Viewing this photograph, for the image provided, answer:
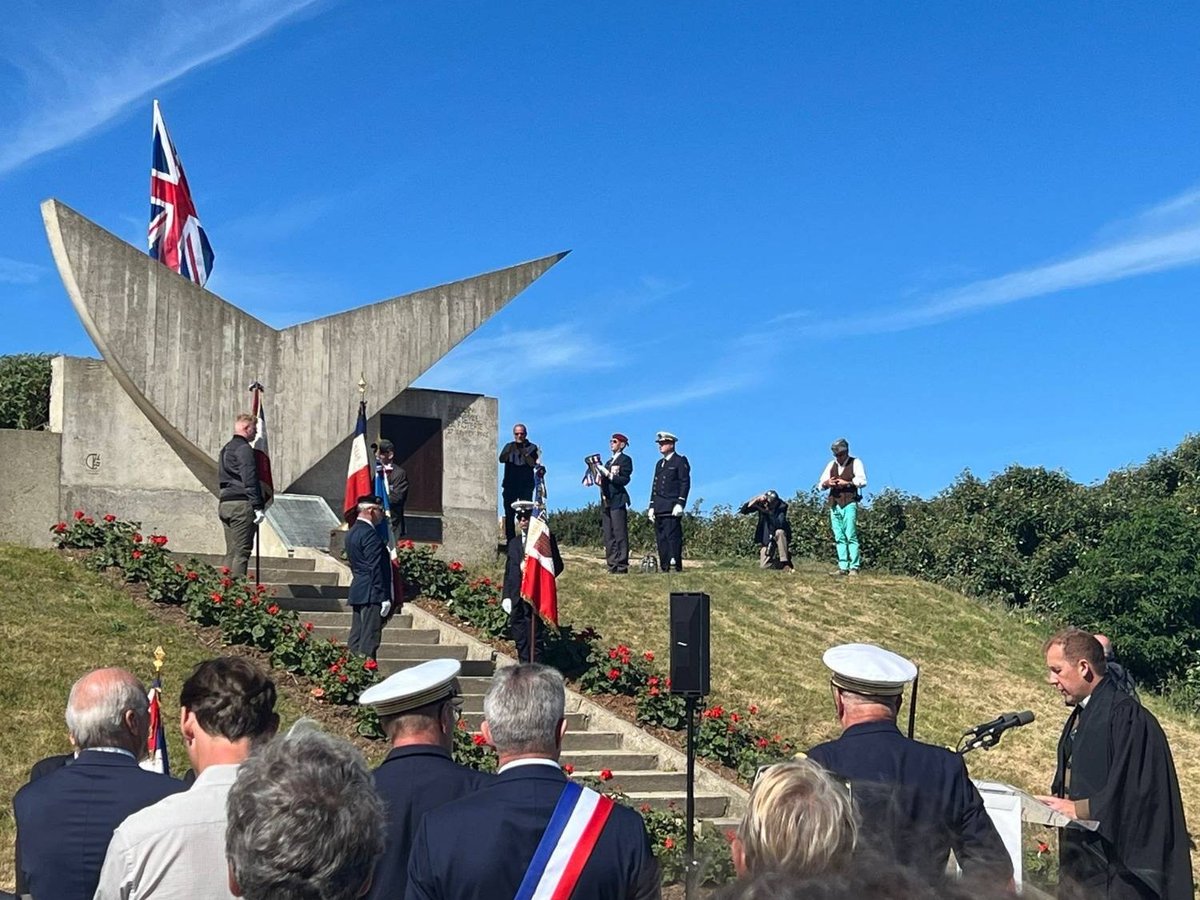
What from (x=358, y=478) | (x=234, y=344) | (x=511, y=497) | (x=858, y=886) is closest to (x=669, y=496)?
(x=511, y=497)

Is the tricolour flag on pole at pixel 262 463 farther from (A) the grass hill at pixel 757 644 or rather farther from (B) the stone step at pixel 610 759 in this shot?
(B) the stone step at pixel 610 759

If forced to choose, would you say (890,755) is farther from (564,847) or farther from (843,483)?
(843,483)

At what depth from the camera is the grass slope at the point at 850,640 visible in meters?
14.6

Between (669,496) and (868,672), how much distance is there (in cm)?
1467

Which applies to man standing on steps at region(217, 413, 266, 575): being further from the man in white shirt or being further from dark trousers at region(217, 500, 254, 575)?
the man in white shirt

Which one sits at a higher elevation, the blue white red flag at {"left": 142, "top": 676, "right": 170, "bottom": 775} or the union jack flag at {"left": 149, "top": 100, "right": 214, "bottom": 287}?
the union jack flag at {"left": 149, "top": 100, "right": 214, "bottom": 287}

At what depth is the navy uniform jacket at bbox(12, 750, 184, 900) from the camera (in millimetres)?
3717

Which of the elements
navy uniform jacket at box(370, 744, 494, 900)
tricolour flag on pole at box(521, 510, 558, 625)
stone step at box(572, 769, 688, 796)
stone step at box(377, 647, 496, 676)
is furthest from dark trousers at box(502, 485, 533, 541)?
navy uniform jacket at box(370, 744, 494, 900)

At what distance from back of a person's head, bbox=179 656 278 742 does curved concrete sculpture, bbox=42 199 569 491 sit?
1470 cm

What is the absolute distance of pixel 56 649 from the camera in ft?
39.5

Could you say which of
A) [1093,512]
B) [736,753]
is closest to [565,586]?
[736,753]

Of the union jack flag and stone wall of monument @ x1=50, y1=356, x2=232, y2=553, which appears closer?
stone wall of monument @ x1=50, y1=356, x2=232, y2=553

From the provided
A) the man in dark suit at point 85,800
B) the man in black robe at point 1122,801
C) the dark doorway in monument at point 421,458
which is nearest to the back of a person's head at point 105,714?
the man in dark suit at point 85,800

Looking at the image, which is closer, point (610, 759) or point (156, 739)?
point (156, 739)
